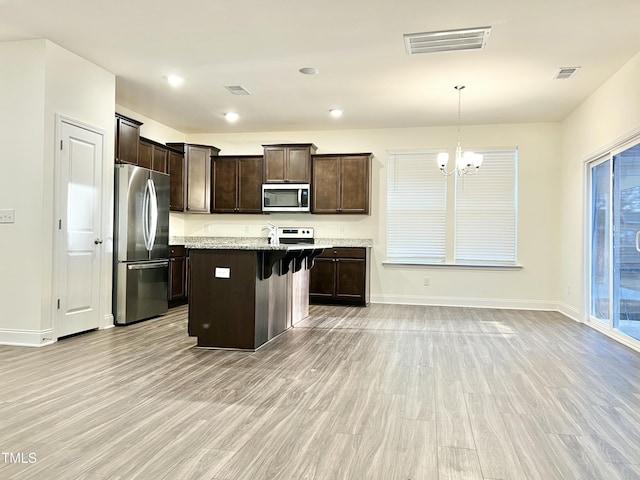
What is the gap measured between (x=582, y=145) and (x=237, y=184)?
4.98 m

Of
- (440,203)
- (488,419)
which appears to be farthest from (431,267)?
(488,419)

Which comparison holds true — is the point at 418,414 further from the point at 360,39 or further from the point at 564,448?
the point at 360,39

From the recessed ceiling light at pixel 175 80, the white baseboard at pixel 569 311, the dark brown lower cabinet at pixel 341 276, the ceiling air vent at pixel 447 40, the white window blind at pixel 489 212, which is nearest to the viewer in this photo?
the ceiling air vent at pixel 447 40

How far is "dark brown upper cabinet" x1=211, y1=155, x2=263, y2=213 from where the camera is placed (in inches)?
287

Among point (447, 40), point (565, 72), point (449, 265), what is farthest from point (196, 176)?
point (565, 72)

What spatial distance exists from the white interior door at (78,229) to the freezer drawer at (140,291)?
271 mm

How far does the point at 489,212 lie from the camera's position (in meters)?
6.85

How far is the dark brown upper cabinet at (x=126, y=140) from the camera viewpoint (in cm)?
515

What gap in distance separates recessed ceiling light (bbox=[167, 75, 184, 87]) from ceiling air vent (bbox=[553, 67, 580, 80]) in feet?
13.2

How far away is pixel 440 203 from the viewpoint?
7000 millimetres

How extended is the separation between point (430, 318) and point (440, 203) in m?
2.05

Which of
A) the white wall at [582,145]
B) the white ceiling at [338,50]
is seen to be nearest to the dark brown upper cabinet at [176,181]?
the white ceiling at [338,50]

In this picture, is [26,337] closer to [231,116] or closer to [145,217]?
[145,217]

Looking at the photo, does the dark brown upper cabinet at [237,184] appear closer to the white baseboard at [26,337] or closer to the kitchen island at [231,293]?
the kitchen island at [231,293]
